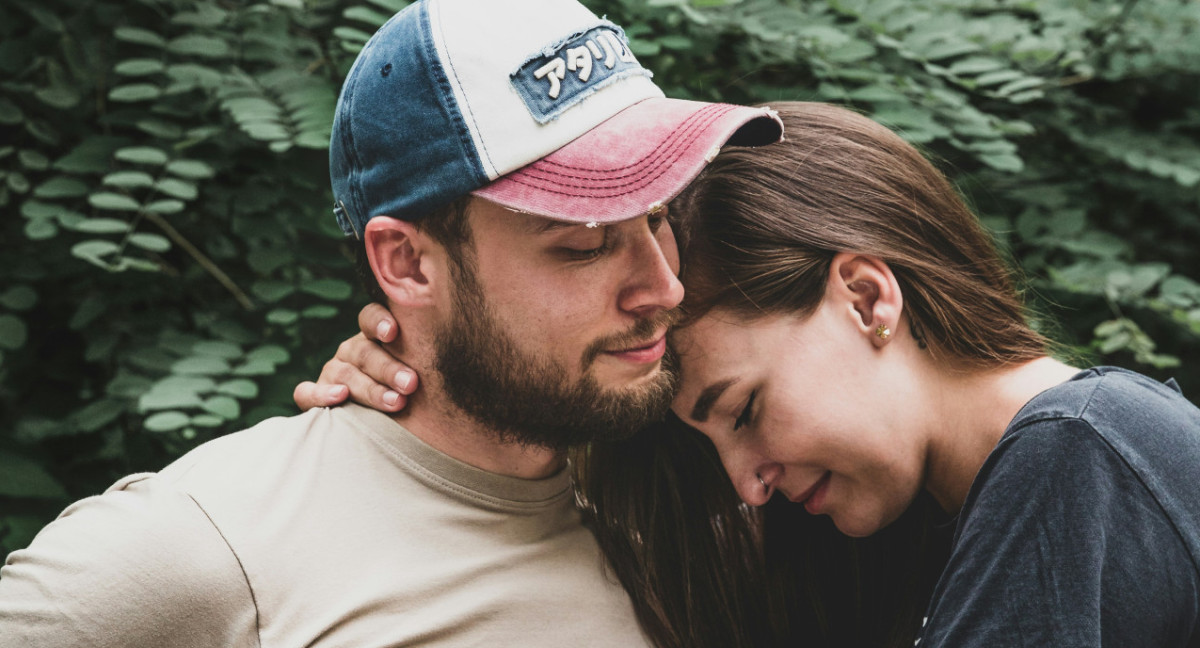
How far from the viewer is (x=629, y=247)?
1458 millimetres

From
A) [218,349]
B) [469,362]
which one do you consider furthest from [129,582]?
[218,349]

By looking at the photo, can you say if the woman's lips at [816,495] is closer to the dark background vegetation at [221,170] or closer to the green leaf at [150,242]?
the dark background vegetation at [221,170]

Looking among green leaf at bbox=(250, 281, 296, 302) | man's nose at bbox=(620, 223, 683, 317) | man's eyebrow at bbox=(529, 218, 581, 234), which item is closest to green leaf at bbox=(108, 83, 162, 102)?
green leaf at bbox=(250, 281, 296, 302)

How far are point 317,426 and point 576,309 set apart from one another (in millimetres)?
440

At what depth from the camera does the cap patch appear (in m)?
1.38

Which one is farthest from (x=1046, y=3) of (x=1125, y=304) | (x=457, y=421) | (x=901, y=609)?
(x=457, y=421)

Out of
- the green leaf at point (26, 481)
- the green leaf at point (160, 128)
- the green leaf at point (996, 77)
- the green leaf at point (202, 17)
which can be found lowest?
the green leaf at point (26, 481)

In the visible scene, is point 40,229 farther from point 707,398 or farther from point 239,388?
point 707,398

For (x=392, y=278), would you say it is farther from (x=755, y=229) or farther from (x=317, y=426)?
(x=755, y=229)

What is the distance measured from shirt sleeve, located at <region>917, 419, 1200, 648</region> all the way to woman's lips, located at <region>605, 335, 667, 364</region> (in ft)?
1.76

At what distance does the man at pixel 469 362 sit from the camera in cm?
129

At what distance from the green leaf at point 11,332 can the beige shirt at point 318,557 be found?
0.95m

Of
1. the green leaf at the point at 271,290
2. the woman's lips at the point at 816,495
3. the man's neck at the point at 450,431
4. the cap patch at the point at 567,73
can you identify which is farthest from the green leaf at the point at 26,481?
the woman's lips at the point at 816,495

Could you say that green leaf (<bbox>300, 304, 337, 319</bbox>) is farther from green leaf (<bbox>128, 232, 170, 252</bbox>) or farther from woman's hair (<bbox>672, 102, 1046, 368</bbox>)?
woman's hair (<bbox>672, 102, 1046, 368</bbox>)
